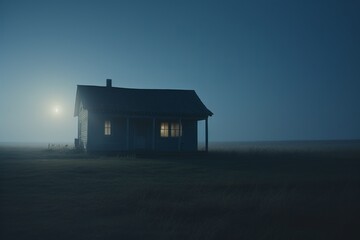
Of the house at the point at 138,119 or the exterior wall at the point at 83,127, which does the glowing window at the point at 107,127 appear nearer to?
the house at the point at 138,119

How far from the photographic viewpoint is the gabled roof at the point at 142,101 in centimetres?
3203

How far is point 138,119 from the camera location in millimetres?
34125

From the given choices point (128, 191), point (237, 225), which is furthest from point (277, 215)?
point (128, 191)

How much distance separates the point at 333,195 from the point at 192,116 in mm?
21842

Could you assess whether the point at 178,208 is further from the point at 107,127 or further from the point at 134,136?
the point at 134,136

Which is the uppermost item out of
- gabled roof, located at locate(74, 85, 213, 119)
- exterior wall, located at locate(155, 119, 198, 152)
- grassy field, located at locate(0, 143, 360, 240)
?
gabled roof, located at locate(74, 85, 213, 119)

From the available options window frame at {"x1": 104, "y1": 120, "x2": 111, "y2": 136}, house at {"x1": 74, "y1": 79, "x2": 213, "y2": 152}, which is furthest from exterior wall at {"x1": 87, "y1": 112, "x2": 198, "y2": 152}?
window frame at {"x1": 104, "y1": 120, "x2": 111, "y2": 136}

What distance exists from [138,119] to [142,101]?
1.60m

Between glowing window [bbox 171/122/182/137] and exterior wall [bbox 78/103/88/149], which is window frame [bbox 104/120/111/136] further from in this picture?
glowing window [bbox 171/122/182/137]

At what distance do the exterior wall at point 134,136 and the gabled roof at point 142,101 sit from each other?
824 mm

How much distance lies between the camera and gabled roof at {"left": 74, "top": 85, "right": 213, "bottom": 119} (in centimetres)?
3203

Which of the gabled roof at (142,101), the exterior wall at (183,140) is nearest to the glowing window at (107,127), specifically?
the gabled roof at (142,101)

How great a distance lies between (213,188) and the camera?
12.8m

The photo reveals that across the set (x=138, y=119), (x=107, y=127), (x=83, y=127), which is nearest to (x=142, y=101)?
(x=138, y=119)
